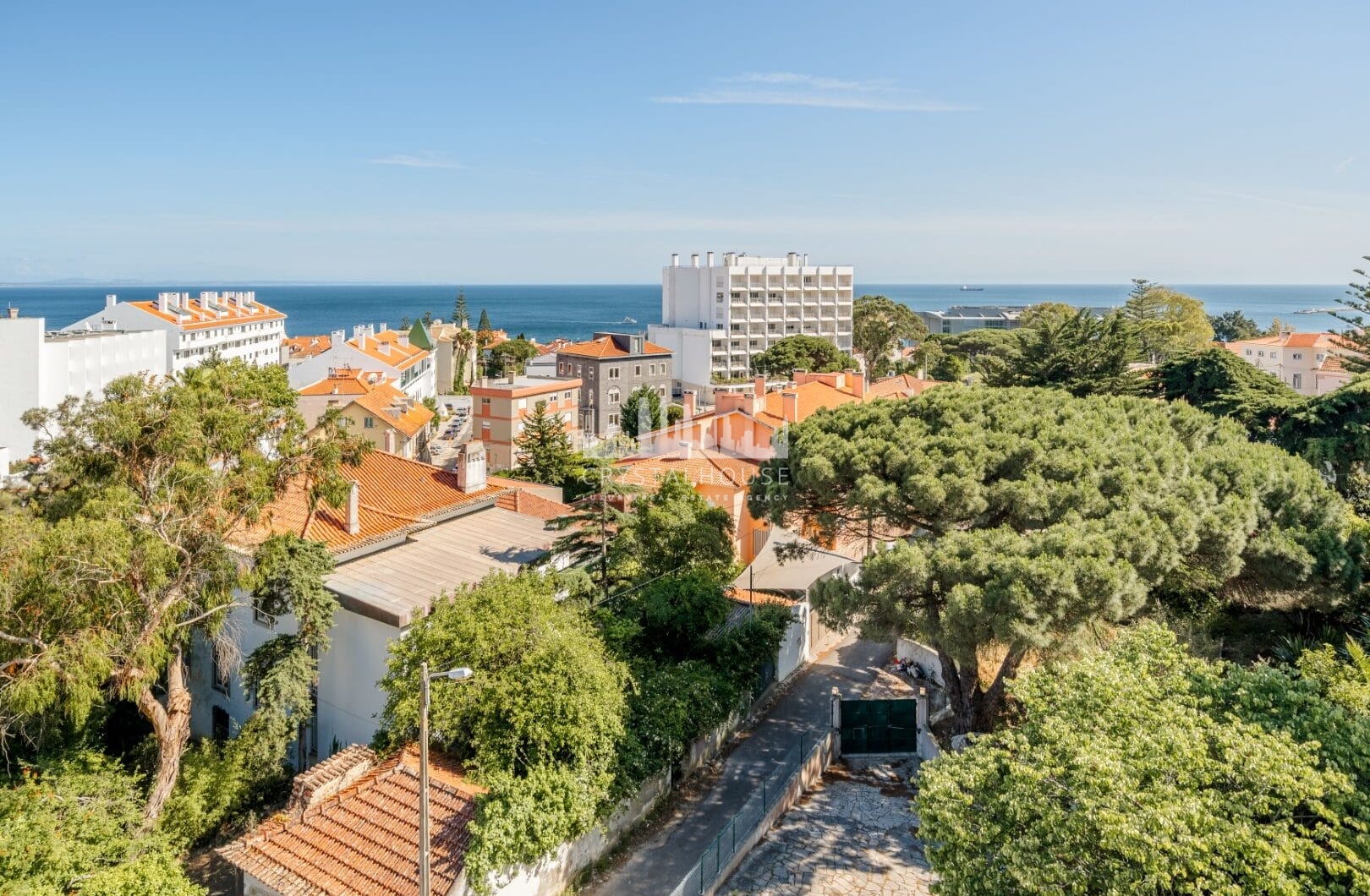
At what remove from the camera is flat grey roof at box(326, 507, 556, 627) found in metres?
17.1

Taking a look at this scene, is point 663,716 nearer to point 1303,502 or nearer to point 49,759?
point 49,759

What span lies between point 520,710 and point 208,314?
87.0 m

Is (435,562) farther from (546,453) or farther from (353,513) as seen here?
(546,453)

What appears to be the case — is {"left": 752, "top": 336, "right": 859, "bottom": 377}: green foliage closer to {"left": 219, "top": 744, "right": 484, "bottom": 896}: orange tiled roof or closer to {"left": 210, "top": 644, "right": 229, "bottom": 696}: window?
{"left": 210, "top": 644, "right": 229, "bottom": 696}: window

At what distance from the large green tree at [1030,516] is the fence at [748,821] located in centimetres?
302

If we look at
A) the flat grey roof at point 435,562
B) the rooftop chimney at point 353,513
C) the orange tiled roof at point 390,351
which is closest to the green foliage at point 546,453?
the flat grey roof at point 435,562

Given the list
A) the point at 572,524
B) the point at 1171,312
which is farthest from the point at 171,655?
the point at 1171,312

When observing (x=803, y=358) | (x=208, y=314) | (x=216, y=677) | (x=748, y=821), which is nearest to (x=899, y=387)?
(x=803, y=358)

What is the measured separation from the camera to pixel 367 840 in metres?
13.1

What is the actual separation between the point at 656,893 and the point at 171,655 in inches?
401

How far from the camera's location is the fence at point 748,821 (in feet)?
44.3

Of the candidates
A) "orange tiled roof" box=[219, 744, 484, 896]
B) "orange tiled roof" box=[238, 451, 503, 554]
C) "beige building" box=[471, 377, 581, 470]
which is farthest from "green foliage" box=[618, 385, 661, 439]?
"orange tiled roof" box=[219, 744, 484, 896]

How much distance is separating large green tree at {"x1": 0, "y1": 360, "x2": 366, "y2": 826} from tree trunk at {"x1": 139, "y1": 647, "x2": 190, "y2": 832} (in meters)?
0.03

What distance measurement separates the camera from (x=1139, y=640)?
12.5 m
